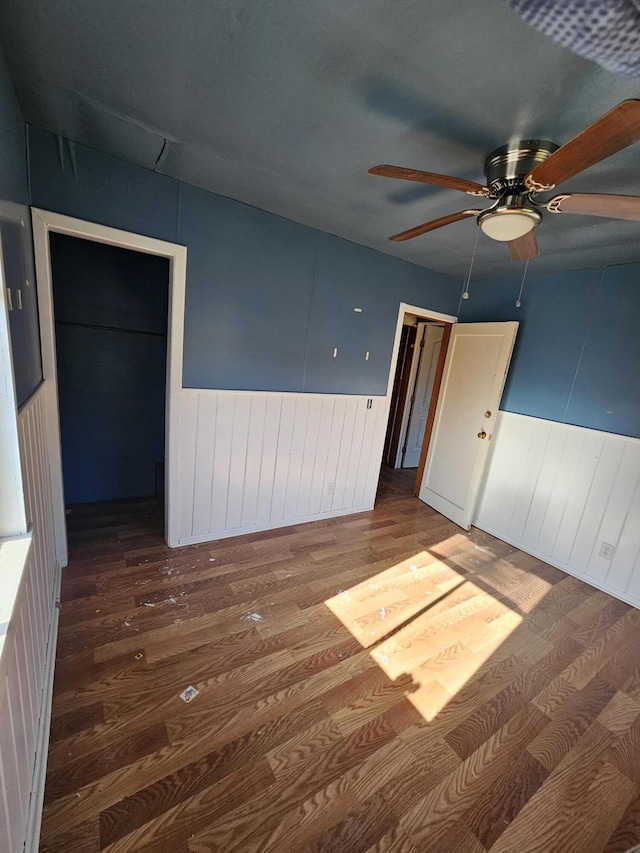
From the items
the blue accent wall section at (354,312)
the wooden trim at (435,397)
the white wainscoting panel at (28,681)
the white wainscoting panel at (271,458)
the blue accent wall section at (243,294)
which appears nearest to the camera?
the white wainscoting panel at (28,681)

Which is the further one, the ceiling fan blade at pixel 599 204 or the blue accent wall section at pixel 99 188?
the blue accent wall section at pixel 99 188

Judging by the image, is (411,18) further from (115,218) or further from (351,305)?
(351,305)

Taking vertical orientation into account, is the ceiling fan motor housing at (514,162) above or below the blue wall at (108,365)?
above

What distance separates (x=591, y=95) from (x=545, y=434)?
95.0 inches

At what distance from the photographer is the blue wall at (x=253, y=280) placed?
181cm

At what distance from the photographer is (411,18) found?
922 millimetres

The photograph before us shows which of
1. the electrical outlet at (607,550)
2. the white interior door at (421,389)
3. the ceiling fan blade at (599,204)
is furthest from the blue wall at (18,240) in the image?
the white interior door at (421,389)

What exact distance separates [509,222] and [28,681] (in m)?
2.45

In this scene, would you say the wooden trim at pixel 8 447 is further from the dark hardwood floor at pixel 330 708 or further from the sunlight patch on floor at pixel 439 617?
the sunlight patch on floor at pixel 439 617

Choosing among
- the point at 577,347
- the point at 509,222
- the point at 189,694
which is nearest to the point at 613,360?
the point at 577,347

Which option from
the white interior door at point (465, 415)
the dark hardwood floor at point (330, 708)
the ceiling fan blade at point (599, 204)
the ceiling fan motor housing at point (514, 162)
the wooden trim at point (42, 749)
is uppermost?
the ceiling fan motor housing at point (514, 162)

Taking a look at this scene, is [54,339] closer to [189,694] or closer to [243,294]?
[243,294]

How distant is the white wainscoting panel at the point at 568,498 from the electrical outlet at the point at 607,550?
16 mm

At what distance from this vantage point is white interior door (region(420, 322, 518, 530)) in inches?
121
